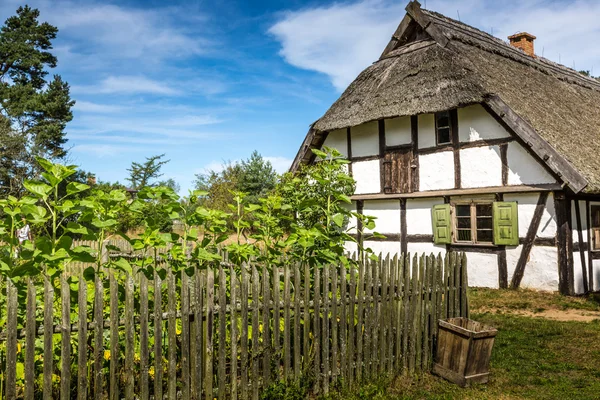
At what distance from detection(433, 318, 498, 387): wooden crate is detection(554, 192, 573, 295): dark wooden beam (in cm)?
624

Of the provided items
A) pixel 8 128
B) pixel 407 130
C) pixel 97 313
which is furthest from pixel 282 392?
pixel 8 128

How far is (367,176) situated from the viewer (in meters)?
13.6

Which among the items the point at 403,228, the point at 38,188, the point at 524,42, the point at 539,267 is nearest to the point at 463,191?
the point at 403,228

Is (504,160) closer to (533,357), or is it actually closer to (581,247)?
(581,247)

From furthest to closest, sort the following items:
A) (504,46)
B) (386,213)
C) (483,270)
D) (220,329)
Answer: (504,46)
(386,213)
(483,270)
(220,329)

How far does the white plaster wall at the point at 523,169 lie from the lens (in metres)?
10.2

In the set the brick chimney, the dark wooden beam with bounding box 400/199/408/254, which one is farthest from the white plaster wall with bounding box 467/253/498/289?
the brick chimney

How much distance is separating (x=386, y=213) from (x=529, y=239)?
12.6 ft

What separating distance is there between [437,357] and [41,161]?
419 cm

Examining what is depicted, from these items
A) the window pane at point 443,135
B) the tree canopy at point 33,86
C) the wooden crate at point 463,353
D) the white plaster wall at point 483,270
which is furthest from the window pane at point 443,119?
the tree canopy at point 33,86

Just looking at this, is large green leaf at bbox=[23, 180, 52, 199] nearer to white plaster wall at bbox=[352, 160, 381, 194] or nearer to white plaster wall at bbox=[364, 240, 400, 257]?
white plaster wall at bbox=[364, 240, 400, 257]

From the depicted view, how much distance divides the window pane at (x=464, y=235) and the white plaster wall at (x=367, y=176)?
2530mm

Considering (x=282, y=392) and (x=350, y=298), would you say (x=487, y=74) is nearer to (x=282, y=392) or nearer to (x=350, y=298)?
(x=350, y=298)

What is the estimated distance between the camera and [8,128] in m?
23.2
